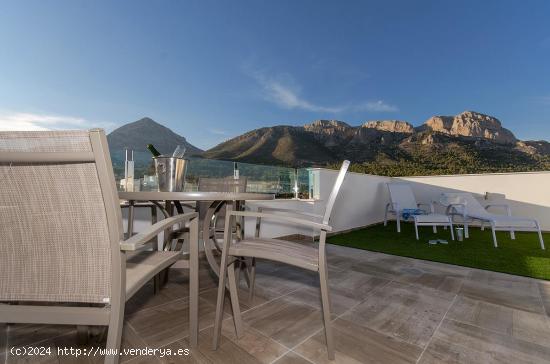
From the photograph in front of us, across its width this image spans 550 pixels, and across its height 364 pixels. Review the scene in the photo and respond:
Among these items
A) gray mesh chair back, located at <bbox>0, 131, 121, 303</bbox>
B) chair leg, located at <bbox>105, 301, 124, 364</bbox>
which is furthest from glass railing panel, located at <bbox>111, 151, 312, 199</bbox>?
chair leg, located at <bbox>105, 301, 124, 364</bbox>

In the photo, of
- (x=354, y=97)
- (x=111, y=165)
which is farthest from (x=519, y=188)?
(x=354, y=97)

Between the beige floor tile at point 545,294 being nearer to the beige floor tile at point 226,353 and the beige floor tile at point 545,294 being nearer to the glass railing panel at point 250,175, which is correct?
the beige floor tile at point 226,353

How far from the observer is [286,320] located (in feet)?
5.35

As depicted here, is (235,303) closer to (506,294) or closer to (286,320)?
(286,320)

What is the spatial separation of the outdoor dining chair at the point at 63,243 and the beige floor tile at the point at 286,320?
39.0 inches

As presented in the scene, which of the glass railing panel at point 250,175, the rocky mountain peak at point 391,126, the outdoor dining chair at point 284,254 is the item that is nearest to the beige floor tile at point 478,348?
the outdoor dining chair at point 284,254

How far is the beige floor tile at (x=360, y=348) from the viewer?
1.25 metres

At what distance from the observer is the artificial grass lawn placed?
9.64 ft

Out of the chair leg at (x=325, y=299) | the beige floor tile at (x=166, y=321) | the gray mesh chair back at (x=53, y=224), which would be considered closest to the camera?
the gray mesh chair back at (x=53, y=224)

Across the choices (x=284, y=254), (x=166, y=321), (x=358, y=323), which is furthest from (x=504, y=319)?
(x=166, y=321)

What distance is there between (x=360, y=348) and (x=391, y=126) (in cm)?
1869

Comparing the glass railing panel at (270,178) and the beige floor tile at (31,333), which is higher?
the glass railing panel at (270,178)

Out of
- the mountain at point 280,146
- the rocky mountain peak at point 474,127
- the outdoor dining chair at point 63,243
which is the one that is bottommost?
the outdoor dining chair at point 63,243

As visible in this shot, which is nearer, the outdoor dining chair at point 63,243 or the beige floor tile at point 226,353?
the outdoor dining chair at point 63,243
